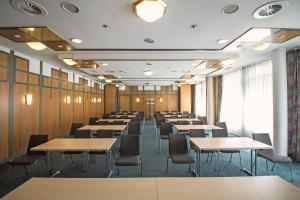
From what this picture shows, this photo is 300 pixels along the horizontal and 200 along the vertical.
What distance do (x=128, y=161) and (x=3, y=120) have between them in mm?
4037

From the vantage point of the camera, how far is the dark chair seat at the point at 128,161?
389cm

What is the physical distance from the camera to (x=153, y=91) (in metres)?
18.9

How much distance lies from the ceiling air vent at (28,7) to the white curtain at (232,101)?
8.91 metres

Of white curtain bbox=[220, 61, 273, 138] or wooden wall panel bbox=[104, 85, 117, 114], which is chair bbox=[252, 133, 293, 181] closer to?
white curtain bbox=[220, 61, 273, 138]

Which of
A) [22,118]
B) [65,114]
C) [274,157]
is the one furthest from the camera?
[65,114]

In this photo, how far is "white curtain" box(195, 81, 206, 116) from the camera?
15.0m

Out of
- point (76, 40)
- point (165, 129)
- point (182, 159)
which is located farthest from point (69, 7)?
point (165, 129)

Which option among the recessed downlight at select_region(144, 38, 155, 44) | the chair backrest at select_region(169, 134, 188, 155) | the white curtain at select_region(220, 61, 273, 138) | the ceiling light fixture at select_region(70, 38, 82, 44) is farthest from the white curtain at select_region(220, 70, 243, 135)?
the ceiling light fixture at select_region(70, 38, 82, 44)

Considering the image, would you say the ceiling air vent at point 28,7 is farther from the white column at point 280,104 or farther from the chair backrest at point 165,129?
the white column at point 280,104

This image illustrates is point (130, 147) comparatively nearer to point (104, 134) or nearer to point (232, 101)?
point (104, 134)

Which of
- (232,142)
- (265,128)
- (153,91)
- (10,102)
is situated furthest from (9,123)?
(153,91)

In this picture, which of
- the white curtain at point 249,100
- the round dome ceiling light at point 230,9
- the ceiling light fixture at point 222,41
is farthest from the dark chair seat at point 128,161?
the white curtain at point 249,100

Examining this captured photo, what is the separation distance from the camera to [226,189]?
200 centimetres

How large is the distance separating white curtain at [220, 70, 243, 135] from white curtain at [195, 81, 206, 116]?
3.62 m
